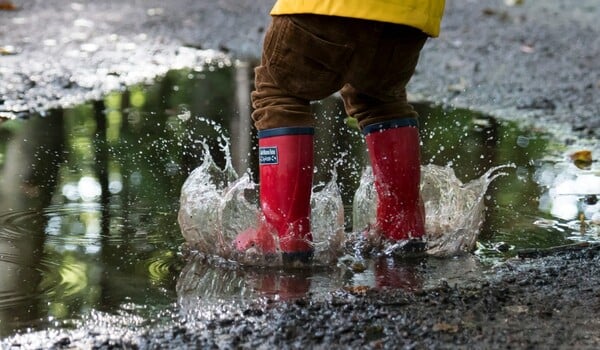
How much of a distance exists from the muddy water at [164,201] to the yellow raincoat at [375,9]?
0.83 metres

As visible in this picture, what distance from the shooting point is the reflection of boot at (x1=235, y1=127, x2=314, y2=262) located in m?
3.51

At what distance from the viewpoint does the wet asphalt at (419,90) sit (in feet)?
9.48

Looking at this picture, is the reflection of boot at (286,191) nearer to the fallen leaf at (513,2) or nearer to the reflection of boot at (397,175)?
the reflection of boot at (397,175)

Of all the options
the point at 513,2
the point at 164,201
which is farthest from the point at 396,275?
the point at 513,2

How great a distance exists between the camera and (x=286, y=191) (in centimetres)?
353

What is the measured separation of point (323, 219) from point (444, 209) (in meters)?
0.53

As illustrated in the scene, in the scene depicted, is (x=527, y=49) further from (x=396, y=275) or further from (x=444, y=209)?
(x=396, y=275)

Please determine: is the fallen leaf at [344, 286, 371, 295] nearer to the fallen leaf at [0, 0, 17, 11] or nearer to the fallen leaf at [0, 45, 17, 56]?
the fallen leaf at [0, 45, 17, 56]

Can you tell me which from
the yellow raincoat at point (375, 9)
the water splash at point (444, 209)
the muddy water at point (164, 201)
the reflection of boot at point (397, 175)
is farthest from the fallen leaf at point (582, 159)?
the yellow raincoat at point (375, 9)

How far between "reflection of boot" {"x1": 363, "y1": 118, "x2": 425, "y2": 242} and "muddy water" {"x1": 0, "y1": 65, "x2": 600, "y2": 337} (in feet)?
0.53

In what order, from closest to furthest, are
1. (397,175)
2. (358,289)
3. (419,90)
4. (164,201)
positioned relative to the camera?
1. (358,289)
2. (397,175)
3. (164,201)
4. (419,90)

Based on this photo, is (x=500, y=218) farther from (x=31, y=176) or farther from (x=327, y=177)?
(x=31, y=176)

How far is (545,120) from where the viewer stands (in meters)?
6.20

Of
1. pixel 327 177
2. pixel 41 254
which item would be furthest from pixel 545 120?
pixel 41 254
